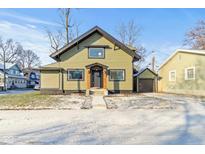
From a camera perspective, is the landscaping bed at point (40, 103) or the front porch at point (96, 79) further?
the front porch at point (96, 79)

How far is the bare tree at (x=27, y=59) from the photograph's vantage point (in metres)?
73.8

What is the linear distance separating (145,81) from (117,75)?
5908 millimetres

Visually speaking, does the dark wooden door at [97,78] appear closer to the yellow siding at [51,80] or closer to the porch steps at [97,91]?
the porch steps at [97,91]

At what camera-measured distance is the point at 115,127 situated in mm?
6891

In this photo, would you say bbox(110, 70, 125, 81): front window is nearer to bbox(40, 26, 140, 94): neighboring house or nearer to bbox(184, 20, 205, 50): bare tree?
bbox(40, 26, 140, 94): neighboring house

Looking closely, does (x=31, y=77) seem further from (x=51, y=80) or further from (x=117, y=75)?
(x=117, y=75)

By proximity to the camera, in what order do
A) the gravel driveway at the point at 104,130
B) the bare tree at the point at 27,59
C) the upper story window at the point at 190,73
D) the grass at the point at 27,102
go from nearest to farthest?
the gravel driveway at the point at 104,130, the grass at the point at 27,102, the upper story window at the point at 190,73, the bare tree at the point at 27,59

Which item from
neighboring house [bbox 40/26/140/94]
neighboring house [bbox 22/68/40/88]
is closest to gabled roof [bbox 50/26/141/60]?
neighboring house [bbox 40/26/140/94]

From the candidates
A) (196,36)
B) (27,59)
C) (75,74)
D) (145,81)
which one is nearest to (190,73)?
(145,81)

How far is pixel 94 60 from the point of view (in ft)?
69.9

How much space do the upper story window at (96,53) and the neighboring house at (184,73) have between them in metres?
7.48

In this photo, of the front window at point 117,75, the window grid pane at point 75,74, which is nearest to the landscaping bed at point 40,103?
the window grid pane at point 75,74

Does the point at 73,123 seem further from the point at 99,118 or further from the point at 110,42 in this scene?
the point at 110,42

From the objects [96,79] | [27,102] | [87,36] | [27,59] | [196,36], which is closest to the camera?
[27,102]
